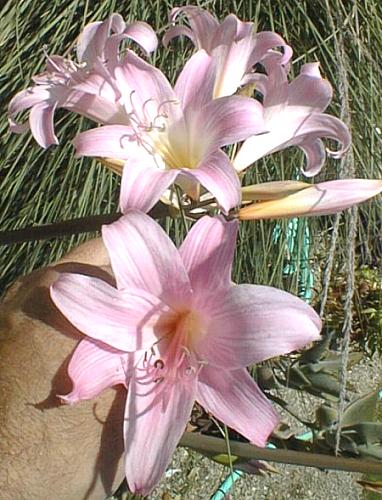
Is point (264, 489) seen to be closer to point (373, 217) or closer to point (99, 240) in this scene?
point (373, 217)

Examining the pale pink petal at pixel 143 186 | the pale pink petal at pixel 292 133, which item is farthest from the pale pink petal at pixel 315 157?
the pale pink petal at pixel 143 186

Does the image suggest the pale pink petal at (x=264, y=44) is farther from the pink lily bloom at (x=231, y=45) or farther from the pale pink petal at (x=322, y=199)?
the pale pink petal at (x=322, y=199)

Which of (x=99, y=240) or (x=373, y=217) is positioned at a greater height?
(x=99, y=240)

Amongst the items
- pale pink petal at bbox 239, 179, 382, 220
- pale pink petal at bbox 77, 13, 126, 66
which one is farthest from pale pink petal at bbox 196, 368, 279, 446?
pale pink petal at bbox 77, 13, 126, 66

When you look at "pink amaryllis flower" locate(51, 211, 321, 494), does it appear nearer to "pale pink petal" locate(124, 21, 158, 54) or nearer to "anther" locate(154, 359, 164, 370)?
"anther" locate(154, 359, 164, 370)

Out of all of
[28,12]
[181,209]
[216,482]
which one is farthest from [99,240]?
[216,482]
